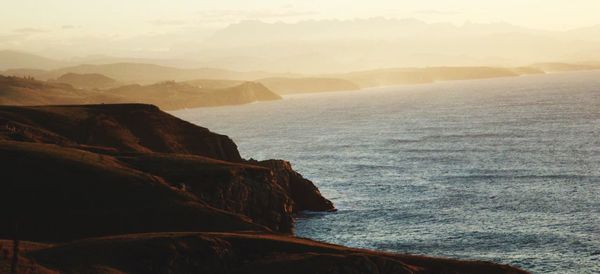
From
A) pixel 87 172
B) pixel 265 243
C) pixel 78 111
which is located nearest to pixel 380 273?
pixel 265 243

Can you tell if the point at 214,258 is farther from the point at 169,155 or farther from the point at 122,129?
the point at 122,129

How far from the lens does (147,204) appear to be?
74.7 meters

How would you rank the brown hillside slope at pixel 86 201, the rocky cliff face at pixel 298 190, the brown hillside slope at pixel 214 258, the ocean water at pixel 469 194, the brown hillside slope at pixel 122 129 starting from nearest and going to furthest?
the brown hillside slope at pixel 214 258
the brown hillside slope at pixel 86 201
the ocean water at pixel 469 194
the rocky cliff face at pixel 298 190
the brown hillside slope at pixel 122 129

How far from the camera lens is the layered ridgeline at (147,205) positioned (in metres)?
57.2

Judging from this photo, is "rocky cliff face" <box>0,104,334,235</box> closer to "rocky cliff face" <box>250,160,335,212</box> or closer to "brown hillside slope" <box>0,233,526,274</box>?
"rocky cliff face" <box>250,160,335,212</box>

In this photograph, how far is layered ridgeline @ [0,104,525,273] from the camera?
57.2m

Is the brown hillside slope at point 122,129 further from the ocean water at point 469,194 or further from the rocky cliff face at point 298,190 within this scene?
the ocean water at point 469,194

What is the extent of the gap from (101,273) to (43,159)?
A: 31886mm

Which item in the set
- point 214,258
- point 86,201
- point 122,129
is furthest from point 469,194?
point 122,129

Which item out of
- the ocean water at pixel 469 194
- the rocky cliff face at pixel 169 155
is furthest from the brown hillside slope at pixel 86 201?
the ocean water at pixel 469 194

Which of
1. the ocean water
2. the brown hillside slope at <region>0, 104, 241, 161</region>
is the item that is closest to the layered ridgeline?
the brown hillside slope at <region>0, 104, 241, 161</region>

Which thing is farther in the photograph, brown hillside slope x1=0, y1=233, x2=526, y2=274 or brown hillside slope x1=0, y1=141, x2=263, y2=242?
brown hillside slope x1=0, y1=141, x2=263, y2=242

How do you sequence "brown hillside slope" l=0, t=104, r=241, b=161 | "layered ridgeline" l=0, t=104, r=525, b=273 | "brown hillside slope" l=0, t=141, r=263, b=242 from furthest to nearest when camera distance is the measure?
"brown hillside slope" l=0, t=104, r=241, b=161 < "brown hillside slope" l=0, t=141, r=263, b=242 < "layered ridgeline" l=0, t=104, r=525, b=273

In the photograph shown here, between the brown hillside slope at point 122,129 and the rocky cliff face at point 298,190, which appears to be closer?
the rocky cliff face at point 298,190
